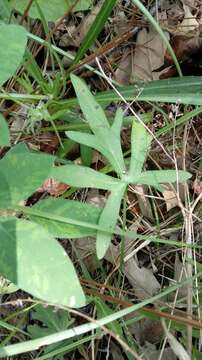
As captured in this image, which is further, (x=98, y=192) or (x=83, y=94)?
(x=98, y=192)

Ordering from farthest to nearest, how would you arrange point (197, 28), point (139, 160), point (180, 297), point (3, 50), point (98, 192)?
1. point (197, 28)
2. point (98, 192)
3. point (180, 297)
4. point (139, 160)
5. point (3, 50)

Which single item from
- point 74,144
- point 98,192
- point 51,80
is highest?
point 51,80

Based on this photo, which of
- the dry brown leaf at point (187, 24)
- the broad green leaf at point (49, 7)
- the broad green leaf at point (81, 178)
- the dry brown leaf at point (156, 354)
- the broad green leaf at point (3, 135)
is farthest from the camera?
the dry brown leaf at point (187, 24)

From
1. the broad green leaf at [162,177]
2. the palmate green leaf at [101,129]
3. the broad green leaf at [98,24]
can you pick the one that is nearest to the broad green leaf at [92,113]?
the palmate green leaf at [101,129]

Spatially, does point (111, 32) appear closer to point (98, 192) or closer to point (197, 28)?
point (197, 28)

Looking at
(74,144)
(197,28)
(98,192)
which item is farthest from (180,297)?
(197,28)

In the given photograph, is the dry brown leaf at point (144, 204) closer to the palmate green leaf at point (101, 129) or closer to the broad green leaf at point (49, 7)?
the palmate green leaf at point (101, 129)
